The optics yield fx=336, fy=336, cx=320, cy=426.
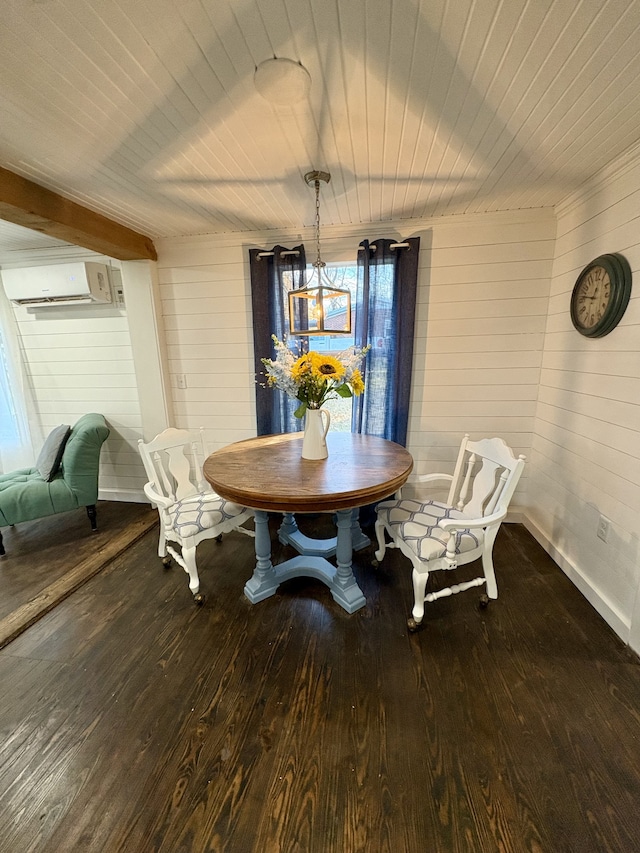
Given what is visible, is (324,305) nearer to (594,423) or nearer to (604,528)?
(594,423)

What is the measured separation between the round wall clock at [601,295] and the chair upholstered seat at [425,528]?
1.31 m

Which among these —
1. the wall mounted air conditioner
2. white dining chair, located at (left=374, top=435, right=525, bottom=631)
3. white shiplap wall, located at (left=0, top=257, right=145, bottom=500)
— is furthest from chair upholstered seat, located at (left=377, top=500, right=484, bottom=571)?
the wall mounted air conditioner

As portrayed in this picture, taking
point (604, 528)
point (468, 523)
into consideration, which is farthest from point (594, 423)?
point (468, 523)

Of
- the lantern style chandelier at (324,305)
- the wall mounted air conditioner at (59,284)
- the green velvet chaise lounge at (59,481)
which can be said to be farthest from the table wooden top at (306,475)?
the wall mounted air conditioner at (59,284)

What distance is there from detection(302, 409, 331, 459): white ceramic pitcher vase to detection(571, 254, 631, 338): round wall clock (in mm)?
1592

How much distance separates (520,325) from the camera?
98.9 inches

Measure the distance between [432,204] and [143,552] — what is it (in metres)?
3.25

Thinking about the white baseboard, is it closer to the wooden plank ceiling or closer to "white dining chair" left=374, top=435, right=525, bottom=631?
"white dining chair" left=374, top=435, right=525, bottom=631

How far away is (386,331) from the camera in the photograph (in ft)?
8.63

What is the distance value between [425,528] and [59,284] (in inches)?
135

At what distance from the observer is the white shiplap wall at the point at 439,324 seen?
2.46 metres

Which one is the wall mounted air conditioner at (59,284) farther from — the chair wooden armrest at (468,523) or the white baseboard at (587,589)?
the white baseboard at (587,589)

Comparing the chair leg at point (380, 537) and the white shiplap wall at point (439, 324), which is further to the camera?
the white shiplap wall at point (439, 324)

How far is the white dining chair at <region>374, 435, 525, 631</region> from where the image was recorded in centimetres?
165
